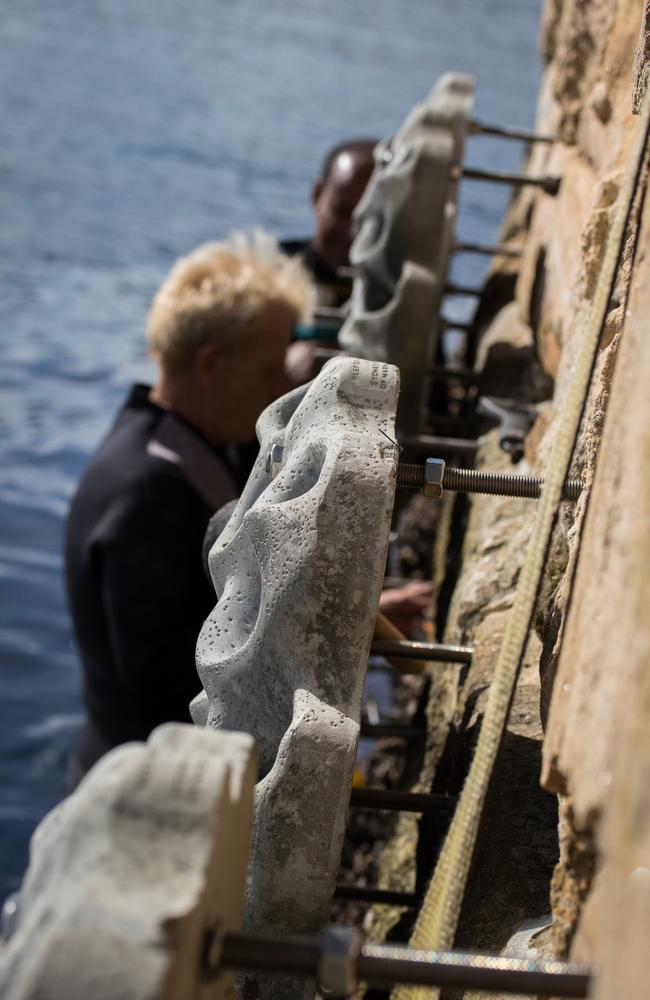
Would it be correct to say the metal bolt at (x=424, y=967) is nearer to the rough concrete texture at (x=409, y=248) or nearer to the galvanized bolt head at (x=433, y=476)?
the galvanized bolt head at (x=433, y=476)

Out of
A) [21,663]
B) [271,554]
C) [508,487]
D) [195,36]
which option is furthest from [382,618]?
[195,36]

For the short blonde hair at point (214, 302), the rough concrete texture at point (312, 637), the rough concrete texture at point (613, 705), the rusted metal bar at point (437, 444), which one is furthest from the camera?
the short blonde hair at point (214, 302)

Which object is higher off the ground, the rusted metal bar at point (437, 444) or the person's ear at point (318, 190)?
the person's ear at point (318, 190)

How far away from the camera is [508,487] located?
4.29ft

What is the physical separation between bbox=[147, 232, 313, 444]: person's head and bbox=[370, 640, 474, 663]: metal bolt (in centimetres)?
121

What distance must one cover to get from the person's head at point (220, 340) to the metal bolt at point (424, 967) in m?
1.87

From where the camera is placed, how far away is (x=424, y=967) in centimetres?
83

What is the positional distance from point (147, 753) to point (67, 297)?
7.09m

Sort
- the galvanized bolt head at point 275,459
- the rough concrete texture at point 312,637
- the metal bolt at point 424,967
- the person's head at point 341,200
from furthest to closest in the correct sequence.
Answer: the person's head at point 341,200 → the galvanized bolt head at point 275,459 → the rough concrete texture at point 312,637 → the metal bolt at point 424,967

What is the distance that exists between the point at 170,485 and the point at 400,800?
112 centimetres

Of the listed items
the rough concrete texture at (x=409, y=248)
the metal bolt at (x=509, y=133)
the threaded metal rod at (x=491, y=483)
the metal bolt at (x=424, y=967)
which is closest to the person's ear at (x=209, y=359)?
the rough concrete texture at (x=409, y=248)

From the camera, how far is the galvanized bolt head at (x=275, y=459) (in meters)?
1.26

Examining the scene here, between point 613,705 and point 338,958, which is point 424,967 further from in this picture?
point 613,705

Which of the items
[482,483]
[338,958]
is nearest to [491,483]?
[482,483]
